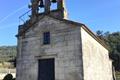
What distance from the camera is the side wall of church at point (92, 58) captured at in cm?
→ 1819

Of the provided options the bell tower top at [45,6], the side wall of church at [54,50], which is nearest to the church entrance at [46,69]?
the side wall of church at [54,50]

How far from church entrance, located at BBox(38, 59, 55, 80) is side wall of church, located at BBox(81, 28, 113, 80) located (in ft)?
9.13

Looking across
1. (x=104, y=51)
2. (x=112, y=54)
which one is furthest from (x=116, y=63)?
(x=104, y=51)

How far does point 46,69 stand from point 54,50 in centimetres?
176

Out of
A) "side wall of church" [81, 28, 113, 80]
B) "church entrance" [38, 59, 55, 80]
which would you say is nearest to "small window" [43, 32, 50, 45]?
"church entrance" [38, 59, 55, 80]

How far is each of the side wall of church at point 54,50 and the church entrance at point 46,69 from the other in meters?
0.31

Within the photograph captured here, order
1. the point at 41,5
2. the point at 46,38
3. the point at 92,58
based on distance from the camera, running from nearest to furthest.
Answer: the point at 46,38, the point at 92,58, the point at 41,5

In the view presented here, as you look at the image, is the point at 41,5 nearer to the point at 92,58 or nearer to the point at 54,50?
the point at 54,50

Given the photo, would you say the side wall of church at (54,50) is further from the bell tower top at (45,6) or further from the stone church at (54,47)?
the bell tower top at (45,6)

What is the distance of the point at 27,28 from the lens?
67.1 feet

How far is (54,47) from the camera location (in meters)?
18.8

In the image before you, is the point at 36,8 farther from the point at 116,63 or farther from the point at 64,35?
the point at 116,63

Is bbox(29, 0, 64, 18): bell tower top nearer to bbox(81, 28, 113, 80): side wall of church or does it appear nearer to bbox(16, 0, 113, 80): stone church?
bbox(16, 0, 113, 80): stone church

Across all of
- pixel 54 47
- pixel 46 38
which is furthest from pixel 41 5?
pixel 54 47
